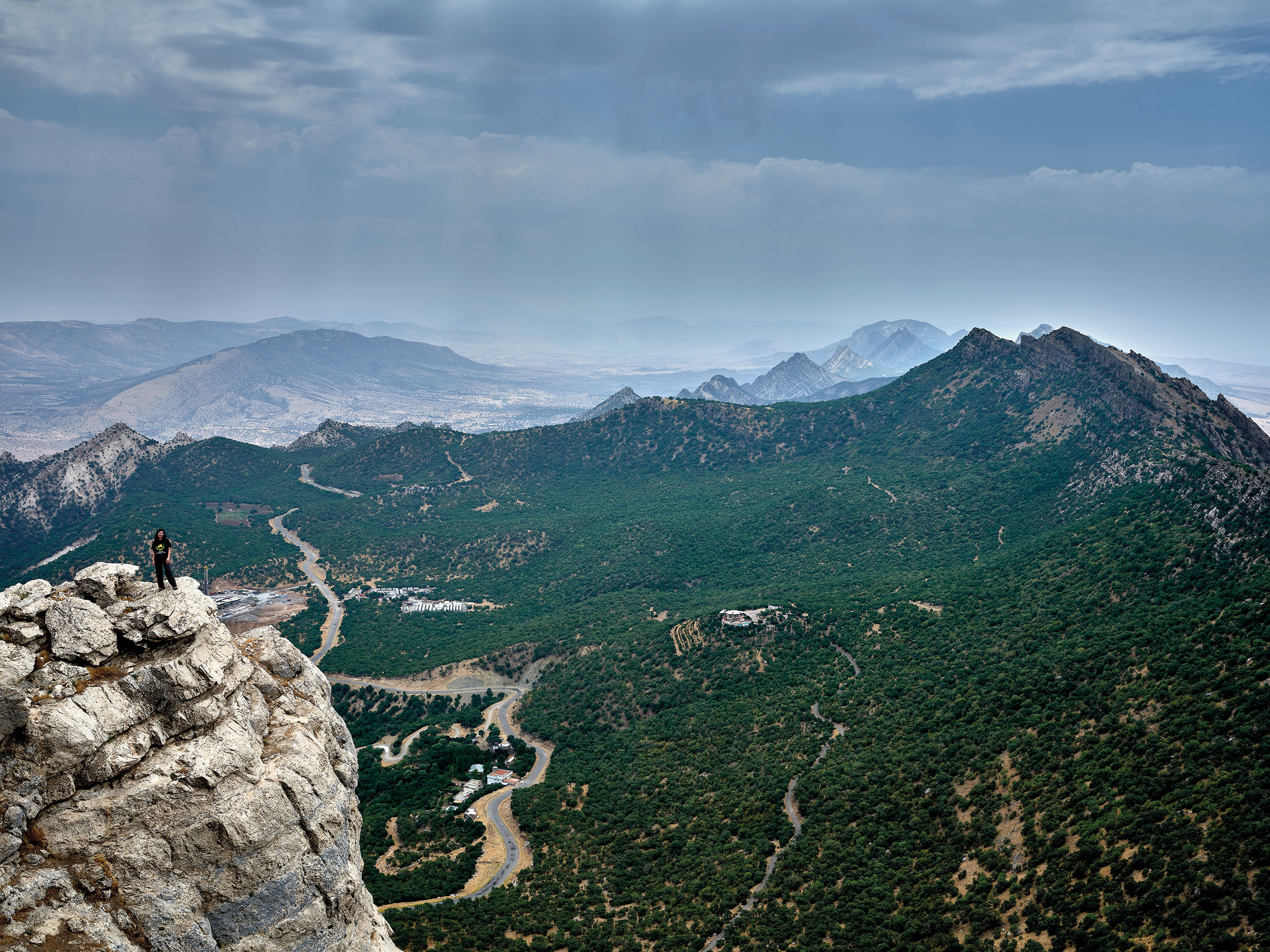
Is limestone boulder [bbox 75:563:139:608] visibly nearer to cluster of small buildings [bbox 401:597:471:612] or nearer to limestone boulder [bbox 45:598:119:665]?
limestone boulder [bbox 45:598:119:665]

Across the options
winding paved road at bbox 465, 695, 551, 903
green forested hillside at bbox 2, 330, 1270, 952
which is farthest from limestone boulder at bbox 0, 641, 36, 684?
winding paved road at bbox 465, 695, 551, 903

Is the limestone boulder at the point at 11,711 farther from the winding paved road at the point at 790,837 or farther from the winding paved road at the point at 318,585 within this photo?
the winding paved road at the point at 318,585

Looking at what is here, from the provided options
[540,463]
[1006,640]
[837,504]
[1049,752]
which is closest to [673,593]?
[837,504]

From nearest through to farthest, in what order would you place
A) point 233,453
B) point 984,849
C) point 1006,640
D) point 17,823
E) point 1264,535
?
point 17,823 < point 984,849 < point 1264,535 < point 1006,640 < point 233,453

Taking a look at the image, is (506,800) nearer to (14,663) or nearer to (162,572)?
(162,572)

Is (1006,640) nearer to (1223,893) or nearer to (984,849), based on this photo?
(984,849)

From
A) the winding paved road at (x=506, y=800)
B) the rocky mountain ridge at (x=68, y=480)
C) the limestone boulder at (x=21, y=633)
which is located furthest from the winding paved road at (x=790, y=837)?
the rocky mountain ridge at (x=68, y=480)

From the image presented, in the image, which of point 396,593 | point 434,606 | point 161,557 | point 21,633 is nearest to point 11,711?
point 21,633
